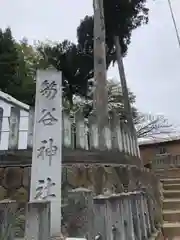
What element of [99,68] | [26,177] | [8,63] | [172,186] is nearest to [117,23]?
[99,68]

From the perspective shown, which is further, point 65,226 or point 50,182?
point 50,182

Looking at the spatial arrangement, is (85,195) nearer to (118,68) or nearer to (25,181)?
(25,181)

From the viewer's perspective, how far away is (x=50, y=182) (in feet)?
10.6

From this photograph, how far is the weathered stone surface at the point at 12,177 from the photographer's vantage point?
4.25 m

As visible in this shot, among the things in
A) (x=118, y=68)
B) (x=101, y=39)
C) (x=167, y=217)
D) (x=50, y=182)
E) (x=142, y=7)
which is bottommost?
(x=167, y=217)

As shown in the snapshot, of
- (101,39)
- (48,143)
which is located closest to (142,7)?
(101,39)

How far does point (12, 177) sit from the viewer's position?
429cm

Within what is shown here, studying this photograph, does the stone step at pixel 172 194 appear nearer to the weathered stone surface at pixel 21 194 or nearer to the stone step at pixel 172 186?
the stone step at pixel 172 186

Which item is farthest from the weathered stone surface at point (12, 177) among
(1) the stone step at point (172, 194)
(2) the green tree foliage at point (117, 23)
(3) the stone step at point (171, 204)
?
(2) the green tree foliage at point (117, 23)

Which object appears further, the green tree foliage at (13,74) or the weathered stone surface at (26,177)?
the green tree foliage at (13,74)

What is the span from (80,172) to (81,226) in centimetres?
176

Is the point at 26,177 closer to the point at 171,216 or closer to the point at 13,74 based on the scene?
the point at 171,216

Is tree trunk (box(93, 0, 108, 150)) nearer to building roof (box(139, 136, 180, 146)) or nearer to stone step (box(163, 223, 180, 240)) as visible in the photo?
stone step (box(163, 223, 180, 240))

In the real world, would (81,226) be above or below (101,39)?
below
